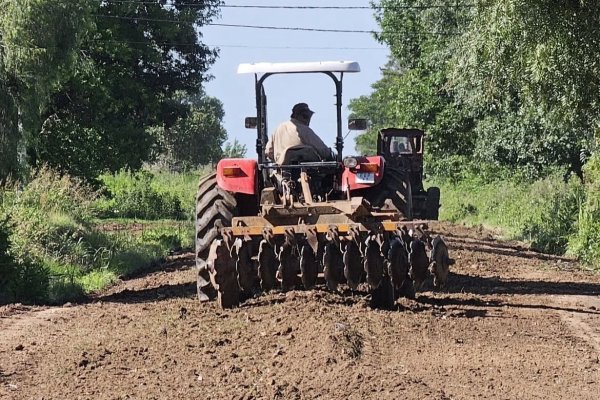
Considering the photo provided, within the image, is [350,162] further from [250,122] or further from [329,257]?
[329,257]

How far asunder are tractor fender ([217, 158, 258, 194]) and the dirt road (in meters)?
1.18

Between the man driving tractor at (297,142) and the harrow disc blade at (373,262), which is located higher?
the man driving tractor at (297,142)

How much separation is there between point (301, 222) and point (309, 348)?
2254mm

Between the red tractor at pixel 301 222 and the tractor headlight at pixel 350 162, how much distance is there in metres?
0.01

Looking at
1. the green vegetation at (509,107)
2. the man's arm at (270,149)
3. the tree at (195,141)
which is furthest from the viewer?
the tree at (195,141)

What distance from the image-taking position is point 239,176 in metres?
11.0

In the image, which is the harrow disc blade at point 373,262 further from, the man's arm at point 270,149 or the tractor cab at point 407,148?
the tractor cab at point 407,148

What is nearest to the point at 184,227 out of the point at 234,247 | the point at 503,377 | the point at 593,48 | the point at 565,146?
the point at 565,146

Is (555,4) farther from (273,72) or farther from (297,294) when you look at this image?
(297,294)

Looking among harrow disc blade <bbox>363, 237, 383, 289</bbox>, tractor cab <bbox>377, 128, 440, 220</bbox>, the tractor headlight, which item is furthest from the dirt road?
tractor cab <bbox>377, 128, 440, 220</bbox>

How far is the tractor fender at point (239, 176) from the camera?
10930 millimetres

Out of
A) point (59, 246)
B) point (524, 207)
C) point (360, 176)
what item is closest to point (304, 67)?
point (360, 176)

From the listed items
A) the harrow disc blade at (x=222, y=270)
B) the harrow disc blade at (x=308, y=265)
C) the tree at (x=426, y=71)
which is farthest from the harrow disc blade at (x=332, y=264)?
the tree at (x=426, y=71)

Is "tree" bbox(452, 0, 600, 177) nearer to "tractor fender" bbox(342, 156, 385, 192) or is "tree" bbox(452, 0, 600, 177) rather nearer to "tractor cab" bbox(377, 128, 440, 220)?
"tractor fender" bbox(342, 156, 385, 192)
